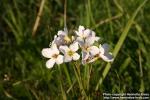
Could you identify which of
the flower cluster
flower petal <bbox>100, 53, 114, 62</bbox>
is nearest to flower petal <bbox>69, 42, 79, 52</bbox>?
the flower cluster

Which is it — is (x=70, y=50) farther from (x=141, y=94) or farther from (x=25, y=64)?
(x=25, y=64)

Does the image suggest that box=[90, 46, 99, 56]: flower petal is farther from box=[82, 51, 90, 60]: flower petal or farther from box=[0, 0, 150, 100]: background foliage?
box=[0, 0, 150, 100]: background foliage

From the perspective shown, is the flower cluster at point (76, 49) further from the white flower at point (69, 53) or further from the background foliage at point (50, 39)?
the background foliage at point (50, 39)

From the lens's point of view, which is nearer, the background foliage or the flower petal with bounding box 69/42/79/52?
the flower petal with bounding box 69/42/79/52

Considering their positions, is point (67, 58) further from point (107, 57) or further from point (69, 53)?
point (107, 57)

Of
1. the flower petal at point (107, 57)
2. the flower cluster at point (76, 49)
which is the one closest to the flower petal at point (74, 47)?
the flower cluster at point (76, 49)

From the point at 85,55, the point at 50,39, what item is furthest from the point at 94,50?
the point at 50,39

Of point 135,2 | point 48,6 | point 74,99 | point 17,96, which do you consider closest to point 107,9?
point 135,2
